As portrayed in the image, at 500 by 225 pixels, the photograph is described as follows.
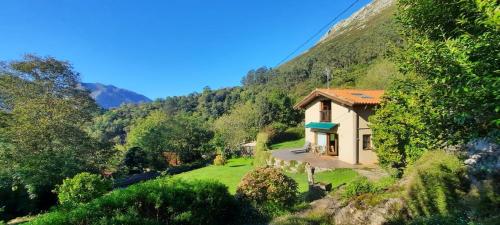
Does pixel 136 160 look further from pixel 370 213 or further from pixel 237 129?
pixel 370 213

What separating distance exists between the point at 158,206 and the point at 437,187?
25.1 ft

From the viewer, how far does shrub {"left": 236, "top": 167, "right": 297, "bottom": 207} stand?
10.7 m

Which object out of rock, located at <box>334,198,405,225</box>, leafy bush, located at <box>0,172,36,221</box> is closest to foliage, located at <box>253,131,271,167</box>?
rock, located at <box>334,198,405,225</box>

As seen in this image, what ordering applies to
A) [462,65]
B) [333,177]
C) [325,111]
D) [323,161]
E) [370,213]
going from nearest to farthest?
[462,65] < [370,213] < [333,177] < [323,161] < [325,111]

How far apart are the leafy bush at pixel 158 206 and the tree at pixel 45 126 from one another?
15077 mm

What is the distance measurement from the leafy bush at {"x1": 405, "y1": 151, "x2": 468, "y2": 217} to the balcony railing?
51.8 feet

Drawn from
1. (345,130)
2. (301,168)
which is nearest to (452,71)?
(301,168)

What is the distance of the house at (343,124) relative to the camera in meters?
21.3

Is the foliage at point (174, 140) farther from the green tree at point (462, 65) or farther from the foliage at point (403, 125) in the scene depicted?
the green tree at point (462, 65)

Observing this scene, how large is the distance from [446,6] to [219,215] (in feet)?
27.9

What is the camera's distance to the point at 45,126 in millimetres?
21547

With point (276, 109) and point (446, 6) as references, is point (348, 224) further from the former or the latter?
point (276, 109)

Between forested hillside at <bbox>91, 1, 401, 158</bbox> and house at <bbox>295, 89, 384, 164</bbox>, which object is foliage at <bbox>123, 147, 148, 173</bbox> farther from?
house at <bbox>295, 89, 384, 164</bbox>

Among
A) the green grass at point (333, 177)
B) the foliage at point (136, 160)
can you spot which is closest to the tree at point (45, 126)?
the foliage at point (136, 160)
